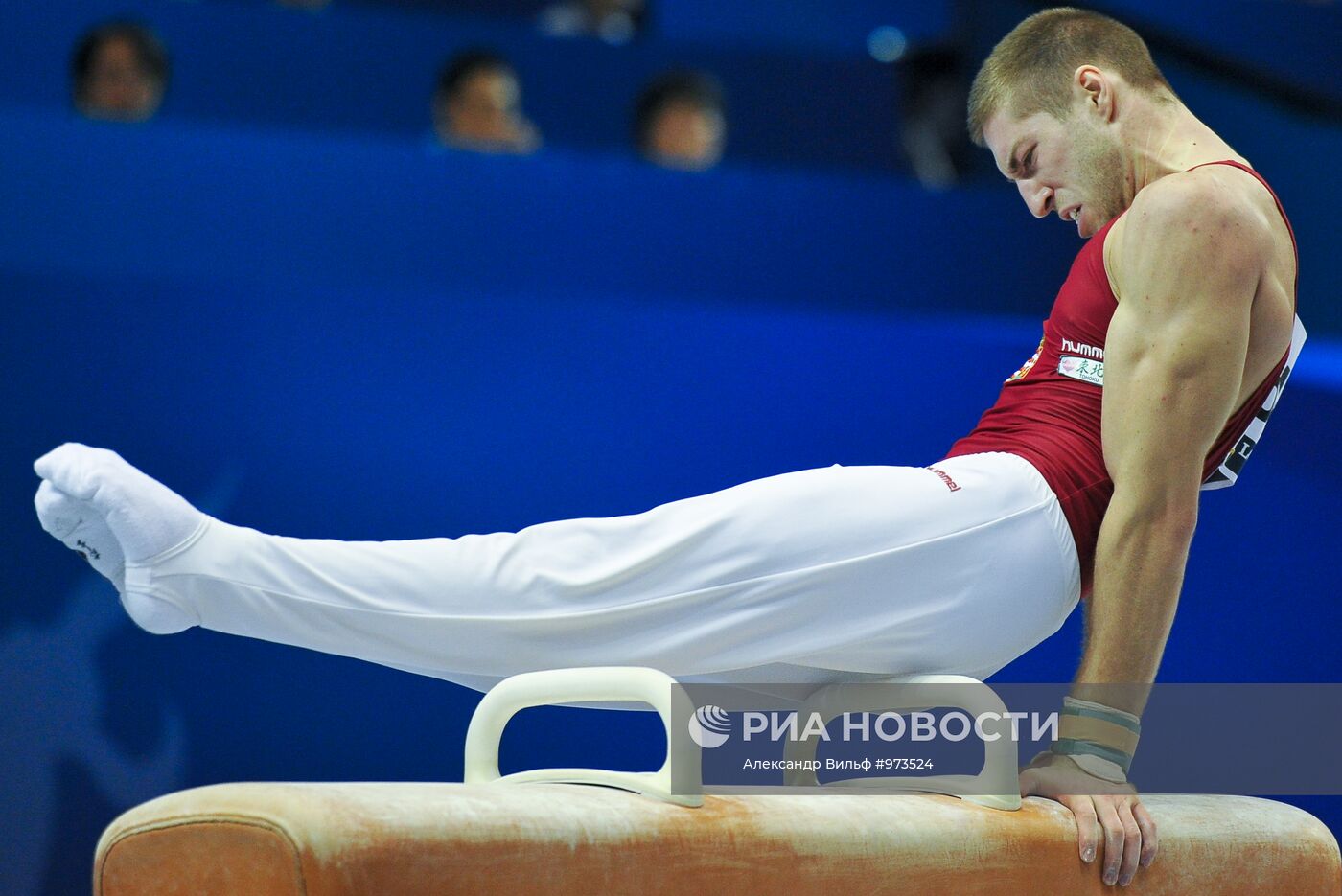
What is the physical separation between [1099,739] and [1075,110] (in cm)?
102

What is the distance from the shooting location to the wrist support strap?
203cm

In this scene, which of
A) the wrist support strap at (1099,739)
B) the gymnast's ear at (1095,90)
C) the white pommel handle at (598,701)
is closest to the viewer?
the white pommel handle at (598,701)

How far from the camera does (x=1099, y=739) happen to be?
6.67 feet

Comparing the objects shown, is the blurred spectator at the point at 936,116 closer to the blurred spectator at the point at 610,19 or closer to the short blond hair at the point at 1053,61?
the blurred spectator at the point at 610,19

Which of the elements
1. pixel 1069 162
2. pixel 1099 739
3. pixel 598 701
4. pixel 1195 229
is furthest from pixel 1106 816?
pixel 1069 162

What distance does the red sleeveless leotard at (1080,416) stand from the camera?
218 cm

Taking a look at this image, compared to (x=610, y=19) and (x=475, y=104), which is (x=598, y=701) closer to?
(x=475, y=104)

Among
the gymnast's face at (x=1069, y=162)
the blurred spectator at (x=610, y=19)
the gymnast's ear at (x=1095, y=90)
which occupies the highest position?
the blurred spectator at (x=610, y=19)

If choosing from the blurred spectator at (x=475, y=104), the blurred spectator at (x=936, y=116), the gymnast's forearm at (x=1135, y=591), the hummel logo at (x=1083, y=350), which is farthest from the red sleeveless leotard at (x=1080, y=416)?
the blurred spectator at (x=936, y=116)

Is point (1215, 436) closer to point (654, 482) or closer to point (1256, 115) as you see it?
point (654, 482)

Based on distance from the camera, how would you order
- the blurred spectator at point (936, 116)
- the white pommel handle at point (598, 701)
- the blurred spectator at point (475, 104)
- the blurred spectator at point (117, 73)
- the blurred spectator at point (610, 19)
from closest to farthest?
the white pommel handle at point (598, 701), the blurred spectator at point (117, 73), the blurred spectator at point (475, 104), the blurred spectator at point (936, 116), the blurred spectator at point (610, 19)

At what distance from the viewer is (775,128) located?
223 inches

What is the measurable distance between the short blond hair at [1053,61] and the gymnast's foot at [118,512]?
1.45 m

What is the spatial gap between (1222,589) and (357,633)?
235 centimetres
